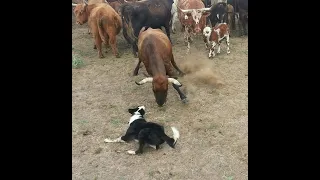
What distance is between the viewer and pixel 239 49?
38.0 ft

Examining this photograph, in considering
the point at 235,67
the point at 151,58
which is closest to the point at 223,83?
the point at 235,67

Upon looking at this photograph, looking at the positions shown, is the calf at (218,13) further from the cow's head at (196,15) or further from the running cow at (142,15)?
the running cow at (142,15)

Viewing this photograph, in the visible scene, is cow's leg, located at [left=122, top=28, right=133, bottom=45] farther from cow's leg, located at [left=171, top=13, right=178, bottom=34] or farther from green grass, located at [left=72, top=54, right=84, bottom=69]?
cow's leg, located at [left=171, top=13, right=178, bottom=34]

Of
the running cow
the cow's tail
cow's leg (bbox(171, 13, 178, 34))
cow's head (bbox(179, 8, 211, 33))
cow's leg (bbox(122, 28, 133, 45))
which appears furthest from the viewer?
cow's leg (bbox(171, 13, 178, 34))

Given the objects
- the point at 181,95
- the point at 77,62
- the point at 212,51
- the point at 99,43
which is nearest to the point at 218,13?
the point at 212,51

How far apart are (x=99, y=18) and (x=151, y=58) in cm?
328

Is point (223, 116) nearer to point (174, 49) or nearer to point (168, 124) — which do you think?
point (168, 124)

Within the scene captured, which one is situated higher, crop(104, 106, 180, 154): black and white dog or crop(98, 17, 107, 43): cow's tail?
crop(98, 17, 107, 43): cow's tail

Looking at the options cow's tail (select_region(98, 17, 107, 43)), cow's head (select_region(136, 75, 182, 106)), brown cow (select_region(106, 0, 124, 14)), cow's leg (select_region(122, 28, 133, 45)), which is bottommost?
cow's head (select_region(136, 75, 182, 106))

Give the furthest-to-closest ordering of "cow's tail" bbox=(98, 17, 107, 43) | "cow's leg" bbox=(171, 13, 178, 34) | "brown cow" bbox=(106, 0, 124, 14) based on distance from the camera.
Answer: "cow's leg" bbox=(171, 13, 178, 34), "brown cow" bbox=(106, 0, 124, 14), "cow's tail" bbox=(98, 17, 107, 43)

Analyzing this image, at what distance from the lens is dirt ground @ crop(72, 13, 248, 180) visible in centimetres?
607

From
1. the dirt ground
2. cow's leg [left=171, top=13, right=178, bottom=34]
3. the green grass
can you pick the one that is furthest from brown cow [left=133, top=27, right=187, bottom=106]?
cow's leg [left=171, top=13, right=178, bottom=34]

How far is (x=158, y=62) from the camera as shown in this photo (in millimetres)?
8266

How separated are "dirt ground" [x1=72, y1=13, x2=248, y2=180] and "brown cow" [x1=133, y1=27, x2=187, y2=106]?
1.49 ft
